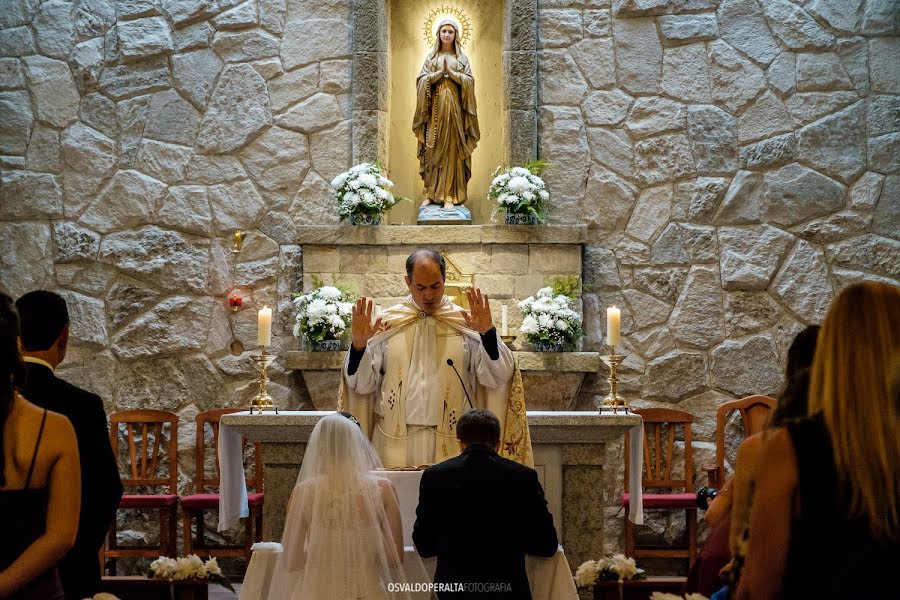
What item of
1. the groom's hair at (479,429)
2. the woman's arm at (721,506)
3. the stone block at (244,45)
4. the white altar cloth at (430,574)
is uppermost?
the stone block at (244,45)

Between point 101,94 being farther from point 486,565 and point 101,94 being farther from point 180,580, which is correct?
point 486,565

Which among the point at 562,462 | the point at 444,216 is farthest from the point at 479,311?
the point at 444,216

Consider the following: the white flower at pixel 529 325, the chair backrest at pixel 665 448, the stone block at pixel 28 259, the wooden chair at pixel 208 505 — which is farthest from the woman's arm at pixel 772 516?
the stone block at pixel 28 259

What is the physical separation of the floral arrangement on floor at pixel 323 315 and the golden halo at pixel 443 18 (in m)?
2.13

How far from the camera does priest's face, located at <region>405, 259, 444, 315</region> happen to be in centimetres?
449

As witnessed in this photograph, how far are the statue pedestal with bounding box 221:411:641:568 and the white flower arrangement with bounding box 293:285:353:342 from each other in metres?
1.90

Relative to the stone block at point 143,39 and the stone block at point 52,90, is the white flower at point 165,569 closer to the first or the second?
the stone block at point 52,90

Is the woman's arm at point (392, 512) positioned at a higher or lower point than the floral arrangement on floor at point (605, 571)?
higher

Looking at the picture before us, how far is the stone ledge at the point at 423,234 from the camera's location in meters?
7.02

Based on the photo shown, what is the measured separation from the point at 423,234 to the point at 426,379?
2.64m

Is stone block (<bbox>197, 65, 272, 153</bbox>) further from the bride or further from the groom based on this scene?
the groom

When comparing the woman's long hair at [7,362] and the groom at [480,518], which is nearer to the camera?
the woman's long hair at [7,362]

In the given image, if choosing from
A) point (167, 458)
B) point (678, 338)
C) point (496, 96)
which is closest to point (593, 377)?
point (678, 338)

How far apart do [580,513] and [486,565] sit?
1597 mm
